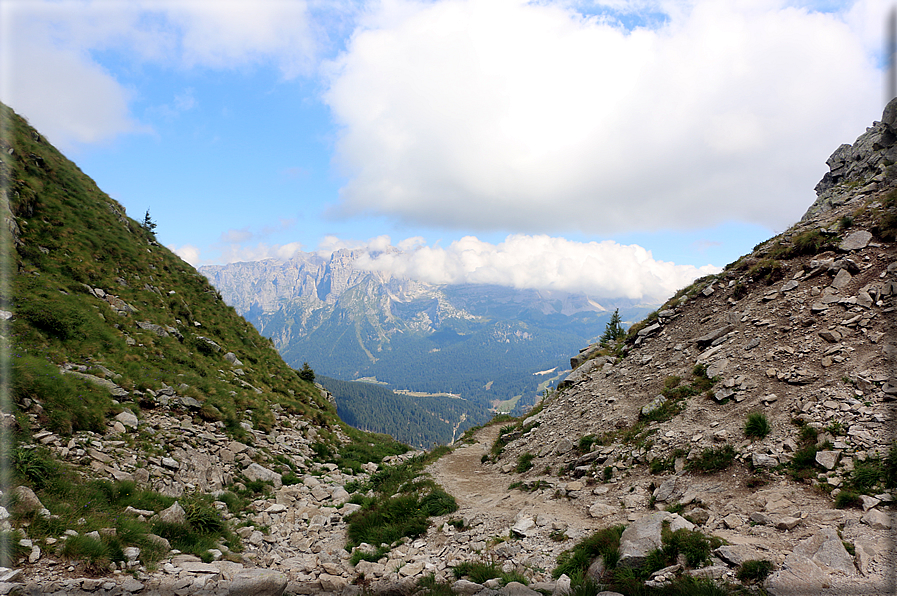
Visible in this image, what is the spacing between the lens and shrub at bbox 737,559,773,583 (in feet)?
21.2

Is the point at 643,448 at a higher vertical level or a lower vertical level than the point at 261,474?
higher

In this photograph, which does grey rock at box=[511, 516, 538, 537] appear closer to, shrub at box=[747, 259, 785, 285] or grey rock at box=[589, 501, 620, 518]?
grey rock at box=[589, 501, 620, 518]

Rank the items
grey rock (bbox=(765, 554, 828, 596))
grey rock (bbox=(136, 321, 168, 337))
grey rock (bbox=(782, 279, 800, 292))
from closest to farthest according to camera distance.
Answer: grey rock (bbox=(765, 554, 828, 596)) < grey rock (bbox=(782, 279, 800, 292)) < grey rock (bbox=(136, 321, 168, 337))

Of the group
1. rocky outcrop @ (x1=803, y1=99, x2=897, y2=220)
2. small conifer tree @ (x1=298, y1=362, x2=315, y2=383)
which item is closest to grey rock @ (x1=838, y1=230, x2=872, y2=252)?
rocky outcrop @ (x1=803, y1=99, x2=897, y2=220)

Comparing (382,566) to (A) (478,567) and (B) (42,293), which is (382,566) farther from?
(B) (42,293)

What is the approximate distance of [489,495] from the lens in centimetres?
1555

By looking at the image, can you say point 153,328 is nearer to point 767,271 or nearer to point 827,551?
point 827,551

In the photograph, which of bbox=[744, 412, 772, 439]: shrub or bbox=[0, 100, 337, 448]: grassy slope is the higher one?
bbox=[0, 100, 337, 448]: grassy slope

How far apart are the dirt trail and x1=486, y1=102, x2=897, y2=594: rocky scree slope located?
1.52ft

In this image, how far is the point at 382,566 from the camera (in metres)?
10.1

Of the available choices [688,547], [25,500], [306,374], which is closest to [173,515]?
[25,500]

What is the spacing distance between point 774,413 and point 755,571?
6.82 m

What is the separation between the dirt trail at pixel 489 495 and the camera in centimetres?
1198

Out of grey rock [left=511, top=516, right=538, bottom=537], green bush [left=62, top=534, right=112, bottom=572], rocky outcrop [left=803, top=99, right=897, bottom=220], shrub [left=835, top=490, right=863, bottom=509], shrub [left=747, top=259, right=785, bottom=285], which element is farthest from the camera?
rocky outcrop [left=803, top=99, right=897, bottom=220]
